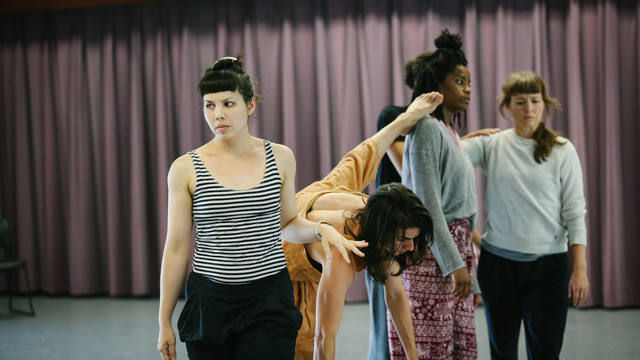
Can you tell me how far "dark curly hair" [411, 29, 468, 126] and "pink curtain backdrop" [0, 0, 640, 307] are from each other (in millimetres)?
2333

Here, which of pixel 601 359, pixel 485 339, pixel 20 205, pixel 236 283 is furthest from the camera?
pixel 20 205

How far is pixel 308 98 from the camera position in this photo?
14.5 ft

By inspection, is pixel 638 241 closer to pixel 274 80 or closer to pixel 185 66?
pixel 274 80

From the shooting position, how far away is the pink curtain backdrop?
3.93 m

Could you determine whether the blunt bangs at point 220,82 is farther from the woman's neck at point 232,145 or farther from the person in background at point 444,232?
the person in background at point 444,232

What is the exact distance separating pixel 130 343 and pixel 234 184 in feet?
8.19

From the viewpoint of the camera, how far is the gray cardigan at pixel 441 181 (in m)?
1.65

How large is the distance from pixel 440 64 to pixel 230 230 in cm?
102

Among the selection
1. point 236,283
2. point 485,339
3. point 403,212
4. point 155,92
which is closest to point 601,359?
point 485,339

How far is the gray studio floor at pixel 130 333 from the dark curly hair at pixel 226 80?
2044mm

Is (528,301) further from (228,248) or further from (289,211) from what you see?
(228,248)

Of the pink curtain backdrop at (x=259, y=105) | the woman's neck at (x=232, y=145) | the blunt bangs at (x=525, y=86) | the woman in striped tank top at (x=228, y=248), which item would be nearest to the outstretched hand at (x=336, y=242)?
the woman in striped tank top at (x=228, y=248)

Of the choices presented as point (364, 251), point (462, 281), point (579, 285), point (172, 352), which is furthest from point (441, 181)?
point (172, 352)

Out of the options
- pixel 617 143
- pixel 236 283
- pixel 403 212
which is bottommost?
pixel 236 283
